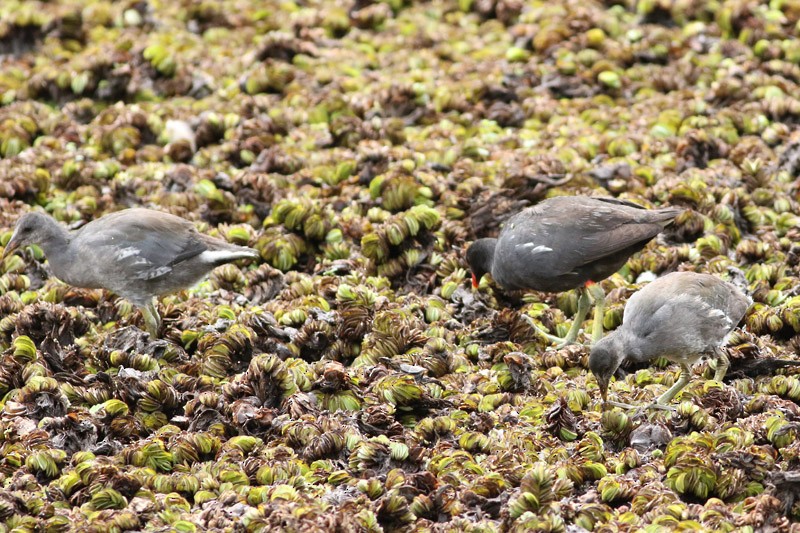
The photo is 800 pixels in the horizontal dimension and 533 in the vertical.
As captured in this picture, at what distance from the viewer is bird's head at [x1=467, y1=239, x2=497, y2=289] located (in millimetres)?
9859

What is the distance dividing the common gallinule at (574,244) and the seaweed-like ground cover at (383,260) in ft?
1.23

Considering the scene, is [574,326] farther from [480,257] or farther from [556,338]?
[480,257]

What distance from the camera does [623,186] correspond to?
37.5 ft

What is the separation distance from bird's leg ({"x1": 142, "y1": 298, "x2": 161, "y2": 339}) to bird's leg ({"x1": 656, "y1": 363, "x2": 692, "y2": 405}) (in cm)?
423

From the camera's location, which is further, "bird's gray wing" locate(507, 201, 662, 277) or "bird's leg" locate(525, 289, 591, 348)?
"bird's leg" locate(525, 289, 591, 348)

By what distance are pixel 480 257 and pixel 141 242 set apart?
3.01 meters

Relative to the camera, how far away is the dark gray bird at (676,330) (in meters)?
8.23

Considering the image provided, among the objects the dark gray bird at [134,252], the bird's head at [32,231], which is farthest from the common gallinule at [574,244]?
the bird's head at [32,231]

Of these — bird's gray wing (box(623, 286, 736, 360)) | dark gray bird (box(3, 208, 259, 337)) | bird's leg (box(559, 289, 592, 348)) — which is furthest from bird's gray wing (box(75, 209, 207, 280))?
bird's gray wing (box(623, 286, 736, 360))

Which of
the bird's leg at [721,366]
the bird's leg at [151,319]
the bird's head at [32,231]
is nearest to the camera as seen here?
the bird's leg at [721,366]

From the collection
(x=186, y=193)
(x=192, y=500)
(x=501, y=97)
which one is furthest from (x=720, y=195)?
(x=192, y=500)

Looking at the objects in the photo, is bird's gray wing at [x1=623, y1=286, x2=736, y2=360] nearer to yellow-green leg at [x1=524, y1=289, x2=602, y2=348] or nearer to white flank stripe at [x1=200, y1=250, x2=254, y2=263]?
yellow-green leg at [x1=524, y1=289, x2=602, y2=348]

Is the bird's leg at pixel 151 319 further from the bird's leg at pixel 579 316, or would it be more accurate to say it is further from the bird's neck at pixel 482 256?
the bird's leg at pixel 579 316

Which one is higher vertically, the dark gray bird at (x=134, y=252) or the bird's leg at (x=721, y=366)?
the dark gray bird at (x=134, y=252)
